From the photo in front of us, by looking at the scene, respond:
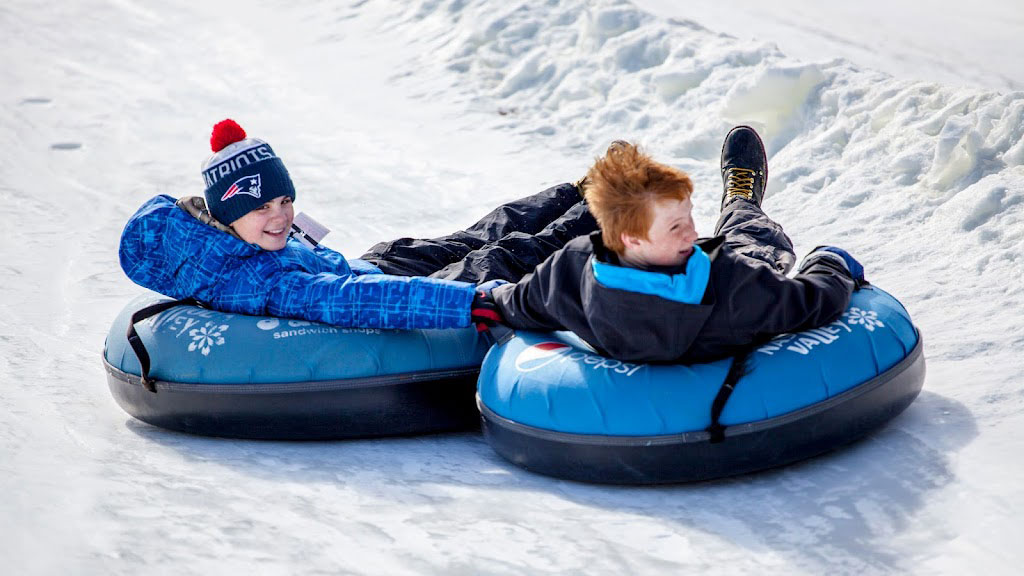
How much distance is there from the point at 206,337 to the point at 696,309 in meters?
1.67

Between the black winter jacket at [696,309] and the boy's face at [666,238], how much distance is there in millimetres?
98

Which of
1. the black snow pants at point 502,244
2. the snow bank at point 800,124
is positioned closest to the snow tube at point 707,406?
the snow bank at point 800,124

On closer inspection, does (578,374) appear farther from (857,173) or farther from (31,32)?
(31,32)

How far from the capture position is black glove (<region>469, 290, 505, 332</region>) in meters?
3.63

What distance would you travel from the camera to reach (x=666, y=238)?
10.3 feet

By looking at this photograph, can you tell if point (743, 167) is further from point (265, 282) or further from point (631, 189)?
point (265, 282)

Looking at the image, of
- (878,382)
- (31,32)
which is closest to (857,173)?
(878,382)

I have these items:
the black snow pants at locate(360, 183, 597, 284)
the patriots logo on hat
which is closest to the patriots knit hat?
the patriots logo on hat

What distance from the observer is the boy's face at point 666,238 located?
3.13m

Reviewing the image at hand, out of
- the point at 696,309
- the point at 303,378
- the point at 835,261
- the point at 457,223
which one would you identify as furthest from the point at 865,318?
the point at 457,223

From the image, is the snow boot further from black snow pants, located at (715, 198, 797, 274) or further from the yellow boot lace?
black snow pants, located at (715, 198, 797, 274)

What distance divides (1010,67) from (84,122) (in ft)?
21.9

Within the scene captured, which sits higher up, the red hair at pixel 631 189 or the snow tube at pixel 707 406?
the red hair at pixel 631 189

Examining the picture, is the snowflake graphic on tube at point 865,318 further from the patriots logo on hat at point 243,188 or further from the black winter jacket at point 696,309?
the patriots logo on hat at point 243,188
